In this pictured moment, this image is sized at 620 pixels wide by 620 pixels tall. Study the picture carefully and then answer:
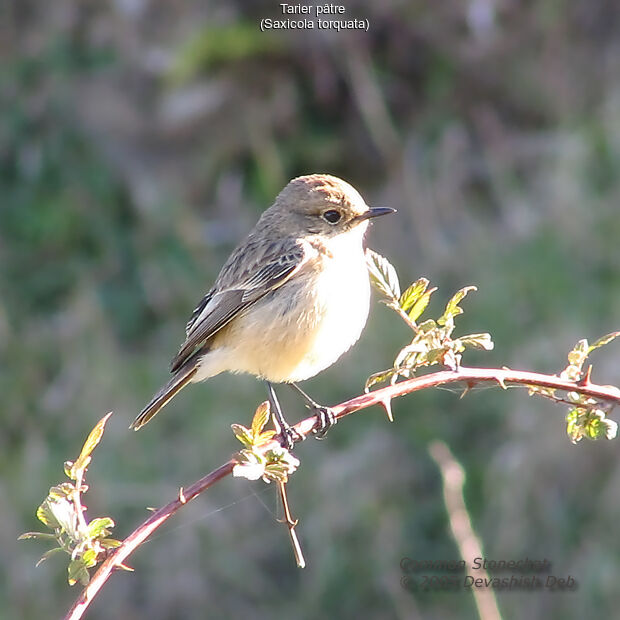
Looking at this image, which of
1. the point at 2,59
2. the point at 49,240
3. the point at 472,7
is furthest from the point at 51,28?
the point at 472,7

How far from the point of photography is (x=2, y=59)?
1023 cm

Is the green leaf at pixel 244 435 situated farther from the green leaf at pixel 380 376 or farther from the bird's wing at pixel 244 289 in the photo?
the bird's wing at pixel 244 289

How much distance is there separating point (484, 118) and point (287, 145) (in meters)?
1.78

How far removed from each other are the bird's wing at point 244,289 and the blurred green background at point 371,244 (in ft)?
4.91

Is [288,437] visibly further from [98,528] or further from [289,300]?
[98,528]

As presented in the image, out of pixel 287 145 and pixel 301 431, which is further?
pixel 287 145

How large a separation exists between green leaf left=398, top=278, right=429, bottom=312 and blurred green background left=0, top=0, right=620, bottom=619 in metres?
3.31

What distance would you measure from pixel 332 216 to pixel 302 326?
25.4 inches

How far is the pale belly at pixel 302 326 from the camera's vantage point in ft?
14.4

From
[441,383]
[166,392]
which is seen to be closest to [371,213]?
[166,392]

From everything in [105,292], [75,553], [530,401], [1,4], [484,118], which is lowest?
[75,553]

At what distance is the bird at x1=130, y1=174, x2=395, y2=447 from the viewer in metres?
4.41

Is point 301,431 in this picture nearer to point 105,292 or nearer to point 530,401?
point 530,401

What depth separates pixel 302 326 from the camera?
174 inches
